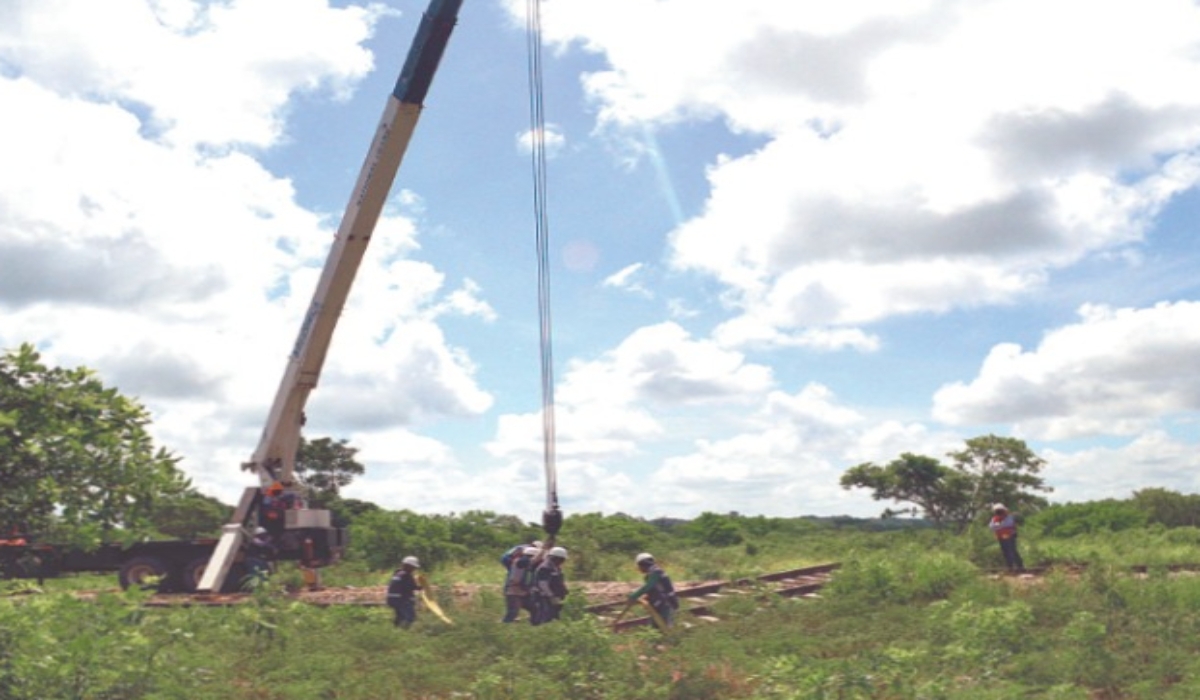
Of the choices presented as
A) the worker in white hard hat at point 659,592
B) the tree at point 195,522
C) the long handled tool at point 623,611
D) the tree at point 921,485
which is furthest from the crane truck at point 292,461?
the tree at point 921,485

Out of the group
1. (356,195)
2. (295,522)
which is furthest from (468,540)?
(356,195)

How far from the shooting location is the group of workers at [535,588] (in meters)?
14.8

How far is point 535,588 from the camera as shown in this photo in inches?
614

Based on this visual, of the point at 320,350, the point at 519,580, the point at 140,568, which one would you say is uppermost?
the point at 320,350

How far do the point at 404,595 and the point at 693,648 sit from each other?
4519 millimetres

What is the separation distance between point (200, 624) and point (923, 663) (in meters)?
8.93

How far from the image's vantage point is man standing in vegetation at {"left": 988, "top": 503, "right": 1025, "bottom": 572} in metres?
19.5

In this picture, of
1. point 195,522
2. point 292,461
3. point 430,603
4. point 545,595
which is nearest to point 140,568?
point 292,461

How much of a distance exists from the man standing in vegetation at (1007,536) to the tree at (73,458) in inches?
574

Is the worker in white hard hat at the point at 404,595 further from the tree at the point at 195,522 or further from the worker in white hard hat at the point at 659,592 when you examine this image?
the tree at the point at 195,522

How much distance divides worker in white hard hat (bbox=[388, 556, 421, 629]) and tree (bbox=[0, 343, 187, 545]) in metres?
5.86

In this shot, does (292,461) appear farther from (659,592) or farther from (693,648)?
(693,648)

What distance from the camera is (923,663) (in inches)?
465

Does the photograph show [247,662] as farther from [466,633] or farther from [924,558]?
[924,558]
